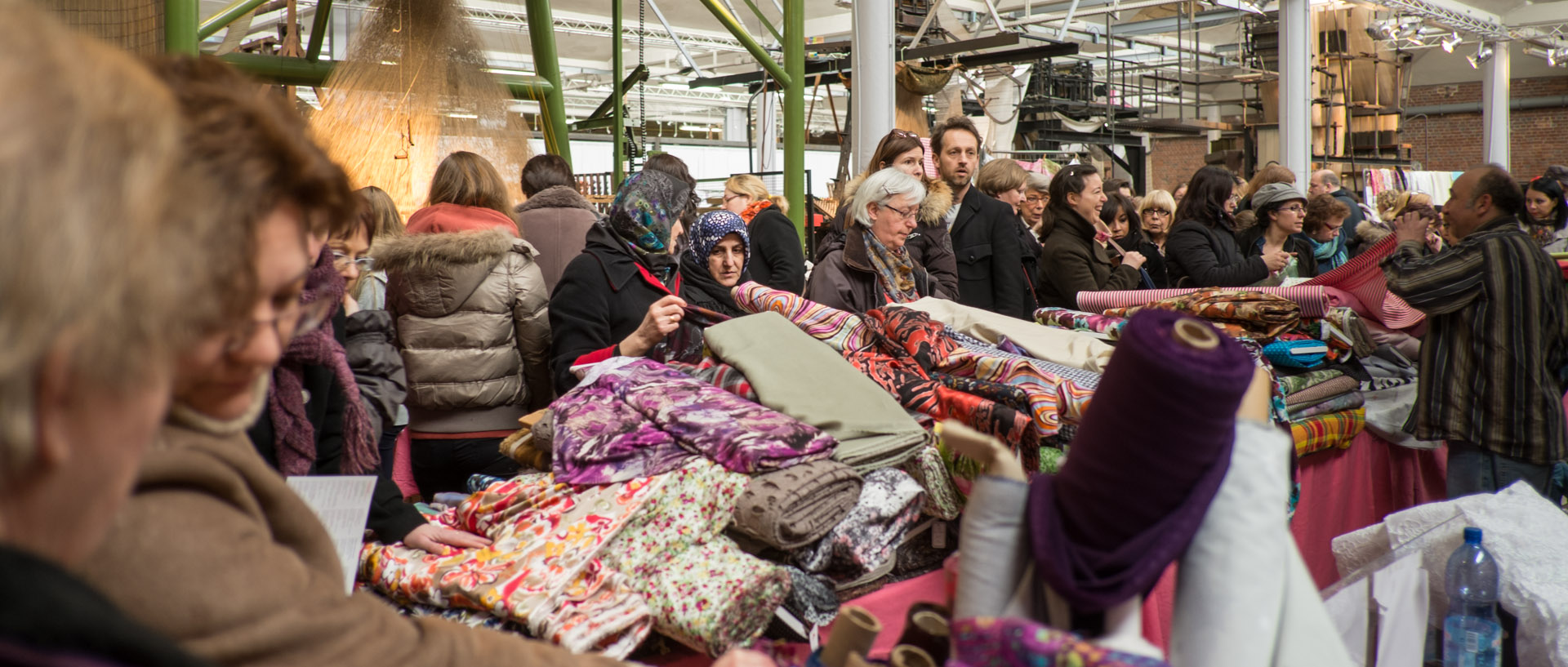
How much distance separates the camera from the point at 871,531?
1690 millimetres

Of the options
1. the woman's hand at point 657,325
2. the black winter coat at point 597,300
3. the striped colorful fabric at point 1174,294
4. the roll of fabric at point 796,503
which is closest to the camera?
the roll of fabric at point 796,503

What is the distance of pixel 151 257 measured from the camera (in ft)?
1.64

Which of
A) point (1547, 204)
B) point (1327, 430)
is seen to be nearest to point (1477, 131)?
point (1547, 204)

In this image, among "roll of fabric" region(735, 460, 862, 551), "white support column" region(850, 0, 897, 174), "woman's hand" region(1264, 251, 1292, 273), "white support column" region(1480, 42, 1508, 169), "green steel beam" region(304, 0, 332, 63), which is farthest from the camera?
"white support column" region(1480, 42, 1508, 169)

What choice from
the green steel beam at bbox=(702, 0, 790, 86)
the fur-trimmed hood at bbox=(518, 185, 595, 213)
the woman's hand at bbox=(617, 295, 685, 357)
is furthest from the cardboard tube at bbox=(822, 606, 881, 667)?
the green steel beam at bbox=(702, 0, 790, 86)

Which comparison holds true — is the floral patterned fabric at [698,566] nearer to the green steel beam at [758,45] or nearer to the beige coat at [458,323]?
the beige coat at [458,323]

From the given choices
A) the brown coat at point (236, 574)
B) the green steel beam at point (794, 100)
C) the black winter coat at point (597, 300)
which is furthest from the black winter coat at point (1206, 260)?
the brown coat at point (236, 574)

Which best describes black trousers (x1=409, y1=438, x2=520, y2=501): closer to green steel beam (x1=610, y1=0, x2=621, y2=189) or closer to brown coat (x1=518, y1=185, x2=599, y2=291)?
brown coat (x1=518, y1=185, x2=599, y2=291)

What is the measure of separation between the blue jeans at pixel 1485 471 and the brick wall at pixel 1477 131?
60.0 feet

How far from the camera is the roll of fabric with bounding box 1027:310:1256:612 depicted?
85cm

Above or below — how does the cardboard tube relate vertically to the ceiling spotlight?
below

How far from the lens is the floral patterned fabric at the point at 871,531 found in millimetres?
1640

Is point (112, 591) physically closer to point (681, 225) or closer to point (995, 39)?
point (681, 225)

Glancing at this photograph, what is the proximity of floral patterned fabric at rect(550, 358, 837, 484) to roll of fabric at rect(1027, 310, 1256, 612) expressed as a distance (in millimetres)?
786
